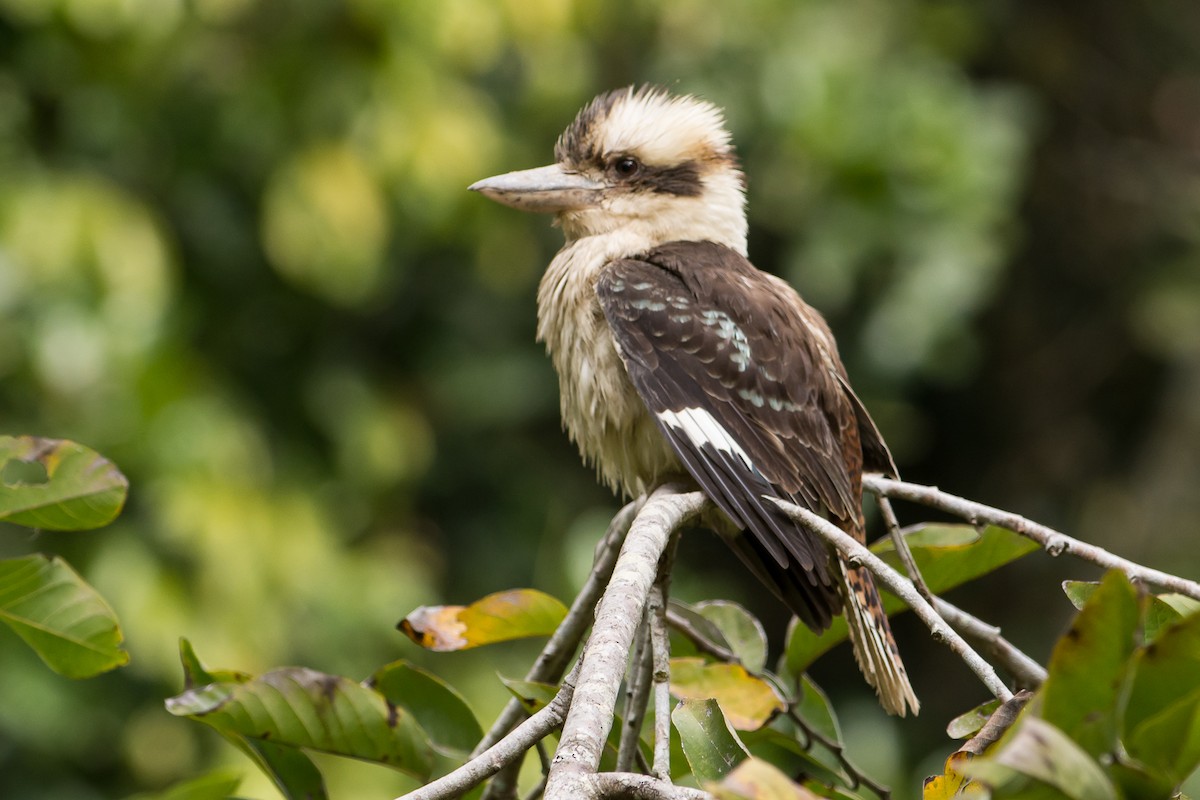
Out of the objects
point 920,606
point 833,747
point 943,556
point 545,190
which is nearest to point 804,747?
point 833,747

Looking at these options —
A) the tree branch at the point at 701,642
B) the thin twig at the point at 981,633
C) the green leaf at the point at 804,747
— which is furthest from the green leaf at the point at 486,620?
the thin twig at the point at 981,633

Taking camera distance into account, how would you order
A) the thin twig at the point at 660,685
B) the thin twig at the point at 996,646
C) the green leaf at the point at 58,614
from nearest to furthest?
the thin twig at the point at 660,685 → the green leaf at the point at 58,614 → the thin twig at the point at 996,646

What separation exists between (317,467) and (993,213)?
1.96m

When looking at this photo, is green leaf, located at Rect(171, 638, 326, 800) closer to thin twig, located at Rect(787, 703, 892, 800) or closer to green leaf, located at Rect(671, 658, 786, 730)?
green leaf, located at Rect(671, 658, 786, 730)

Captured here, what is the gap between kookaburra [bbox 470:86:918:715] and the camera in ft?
5.92

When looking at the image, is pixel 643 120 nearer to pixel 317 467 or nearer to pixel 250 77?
pixel 250 77

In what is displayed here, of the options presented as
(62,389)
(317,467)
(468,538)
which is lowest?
(468,538)

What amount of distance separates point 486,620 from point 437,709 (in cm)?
11

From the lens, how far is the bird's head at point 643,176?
7.57ft

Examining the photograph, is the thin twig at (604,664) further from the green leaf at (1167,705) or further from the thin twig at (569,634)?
the green leaf at (1167,705)

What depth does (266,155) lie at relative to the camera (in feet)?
11.2

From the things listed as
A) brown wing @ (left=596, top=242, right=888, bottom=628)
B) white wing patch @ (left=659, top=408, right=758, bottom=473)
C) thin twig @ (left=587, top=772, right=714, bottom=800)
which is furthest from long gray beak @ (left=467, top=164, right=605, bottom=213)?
thin twig @ (left=587, top=772, right=714, bottom=800)

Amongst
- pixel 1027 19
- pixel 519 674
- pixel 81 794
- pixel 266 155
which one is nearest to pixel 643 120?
pixel 266 155

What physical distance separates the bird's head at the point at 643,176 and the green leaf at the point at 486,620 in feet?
3.00
